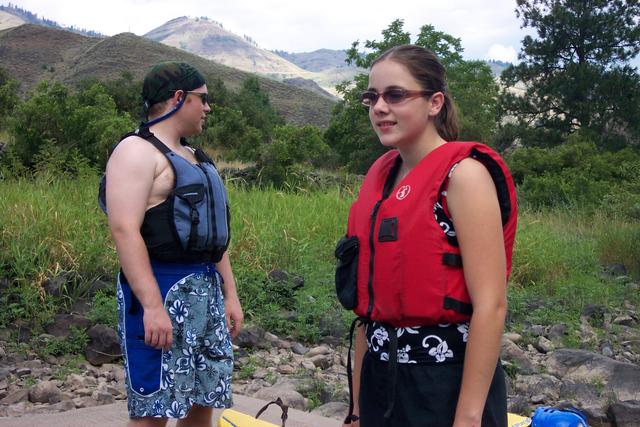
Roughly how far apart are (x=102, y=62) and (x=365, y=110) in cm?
4503

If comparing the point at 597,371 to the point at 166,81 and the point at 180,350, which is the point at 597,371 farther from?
the point at 166,81

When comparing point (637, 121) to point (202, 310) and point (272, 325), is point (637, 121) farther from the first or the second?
point (202, 310)

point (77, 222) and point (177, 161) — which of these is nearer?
point (177, 161)

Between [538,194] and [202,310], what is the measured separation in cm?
1335

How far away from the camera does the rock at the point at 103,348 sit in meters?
5.48

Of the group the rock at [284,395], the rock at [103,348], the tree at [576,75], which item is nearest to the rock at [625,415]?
the rock at [284,395]

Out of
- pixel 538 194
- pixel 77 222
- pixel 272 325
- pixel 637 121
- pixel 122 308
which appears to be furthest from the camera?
pixel 637 121

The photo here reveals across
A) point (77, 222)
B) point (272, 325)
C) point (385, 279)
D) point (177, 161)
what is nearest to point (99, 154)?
point (77, 222)

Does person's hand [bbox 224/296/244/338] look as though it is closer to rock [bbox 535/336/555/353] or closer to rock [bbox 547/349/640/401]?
rock [bbox 547/349/640/401]

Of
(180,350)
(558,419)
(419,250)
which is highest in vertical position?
(419,250)

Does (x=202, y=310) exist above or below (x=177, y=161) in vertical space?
below

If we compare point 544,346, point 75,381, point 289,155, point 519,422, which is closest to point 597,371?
point 544,346

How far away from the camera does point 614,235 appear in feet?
35.1

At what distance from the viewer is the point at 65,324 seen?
5832 millimetres
